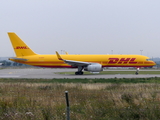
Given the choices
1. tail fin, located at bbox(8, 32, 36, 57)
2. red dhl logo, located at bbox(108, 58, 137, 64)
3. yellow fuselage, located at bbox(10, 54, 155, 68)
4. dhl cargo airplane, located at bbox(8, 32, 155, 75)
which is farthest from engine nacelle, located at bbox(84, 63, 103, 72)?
tail fin, located at bbox(8, 32, 36, 57)

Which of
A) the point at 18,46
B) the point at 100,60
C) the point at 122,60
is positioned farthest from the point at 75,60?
the point at 18,46

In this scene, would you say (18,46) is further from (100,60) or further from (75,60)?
(100,60)

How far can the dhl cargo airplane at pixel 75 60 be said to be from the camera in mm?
38125

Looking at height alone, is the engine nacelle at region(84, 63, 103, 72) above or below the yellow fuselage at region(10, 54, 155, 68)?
below

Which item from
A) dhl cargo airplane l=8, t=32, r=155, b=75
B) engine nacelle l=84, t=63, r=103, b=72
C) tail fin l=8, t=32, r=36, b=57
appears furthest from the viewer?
tail fin l=8, t=32, r=36, b=57

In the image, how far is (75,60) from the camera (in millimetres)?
39562

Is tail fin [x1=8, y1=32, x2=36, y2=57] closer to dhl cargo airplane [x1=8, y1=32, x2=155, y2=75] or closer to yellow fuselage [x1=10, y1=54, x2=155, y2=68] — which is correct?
dhl cargo airplane [x1=8, y1=32, x2=155, y2=75]

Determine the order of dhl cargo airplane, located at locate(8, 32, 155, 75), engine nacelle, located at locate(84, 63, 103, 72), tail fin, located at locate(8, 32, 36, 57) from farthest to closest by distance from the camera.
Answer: tail fin, located at locate(8, 32, 36, 57) → dhl cargo airplane, located at locate(8, 32, 155, 75) → engine nacelle, located at locate(84, 63, 103, 72)

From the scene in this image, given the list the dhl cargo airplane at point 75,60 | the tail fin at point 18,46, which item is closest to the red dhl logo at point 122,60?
the dhl cargo airplane at point 75,60

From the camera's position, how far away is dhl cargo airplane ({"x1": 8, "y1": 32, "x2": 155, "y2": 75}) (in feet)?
125

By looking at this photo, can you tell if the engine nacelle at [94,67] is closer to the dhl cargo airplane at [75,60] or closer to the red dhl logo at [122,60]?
the dhl cargo airplane at [75,60]

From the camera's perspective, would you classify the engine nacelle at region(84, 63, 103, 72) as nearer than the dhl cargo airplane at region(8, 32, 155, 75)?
Yes

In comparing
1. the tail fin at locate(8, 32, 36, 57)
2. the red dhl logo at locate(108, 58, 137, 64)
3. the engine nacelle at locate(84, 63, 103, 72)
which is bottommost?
the engine nacelle at locate(84, 63, 103, 72)

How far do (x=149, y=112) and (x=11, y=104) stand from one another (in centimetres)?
520
